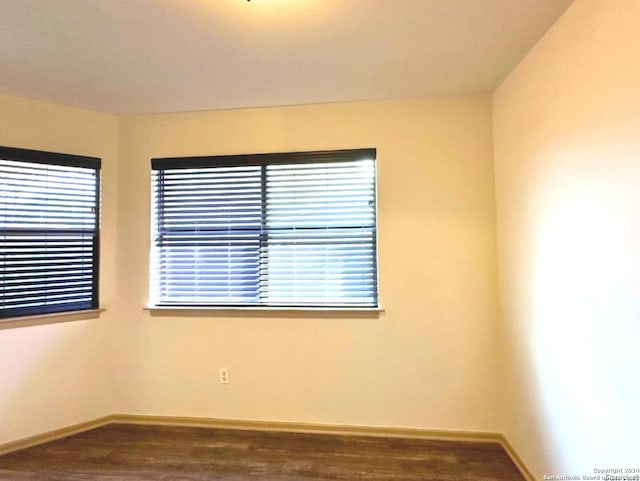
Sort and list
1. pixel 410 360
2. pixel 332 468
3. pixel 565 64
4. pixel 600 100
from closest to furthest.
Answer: pixel 600 100 → pixel 565 64 → pixel 332 468 → pixel 410 360

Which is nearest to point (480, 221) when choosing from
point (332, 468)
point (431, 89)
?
point (431, 89)

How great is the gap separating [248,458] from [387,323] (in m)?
1.27

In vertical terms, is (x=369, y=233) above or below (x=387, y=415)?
above

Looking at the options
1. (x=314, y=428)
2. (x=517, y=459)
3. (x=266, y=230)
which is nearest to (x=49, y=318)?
(x=266, y=230)

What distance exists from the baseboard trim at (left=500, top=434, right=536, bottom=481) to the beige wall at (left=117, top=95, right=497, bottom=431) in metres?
0.13

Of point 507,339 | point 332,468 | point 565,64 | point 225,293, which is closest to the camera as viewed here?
point 565,64

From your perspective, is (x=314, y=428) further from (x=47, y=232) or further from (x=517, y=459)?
(x=47, y=232)

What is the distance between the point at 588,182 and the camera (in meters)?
1.61

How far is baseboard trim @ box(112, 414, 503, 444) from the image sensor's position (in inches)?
105

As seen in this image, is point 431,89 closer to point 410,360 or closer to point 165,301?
point 410,360

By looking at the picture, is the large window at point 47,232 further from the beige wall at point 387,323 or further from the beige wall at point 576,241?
the beige wall at point 576,241

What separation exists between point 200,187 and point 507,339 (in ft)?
8.13

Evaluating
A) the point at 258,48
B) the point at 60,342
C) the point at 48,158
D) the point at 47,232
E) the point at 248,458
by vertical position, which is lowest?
the point at 248,458

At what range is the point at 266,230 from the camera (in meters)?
2.93
